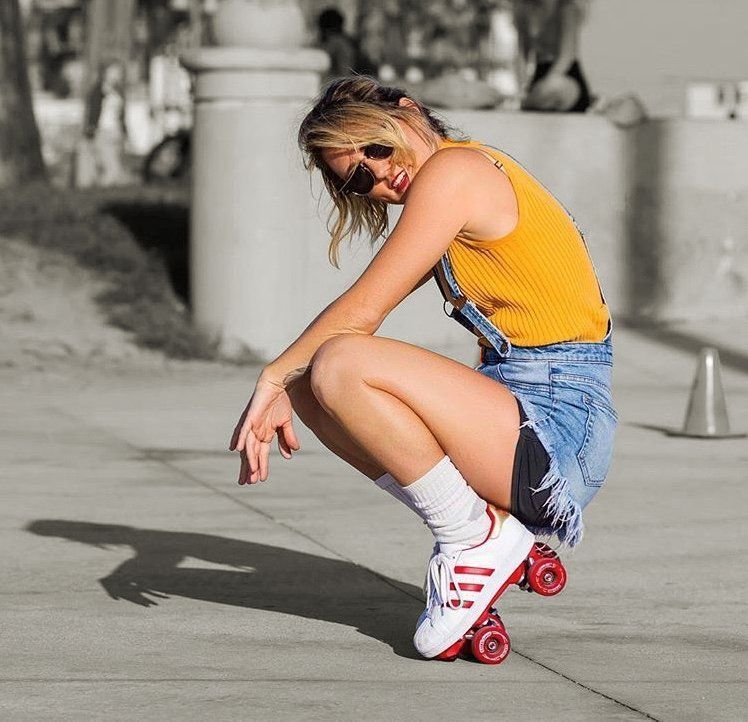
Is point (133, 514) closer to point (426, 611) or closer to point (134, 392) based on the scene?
point (426, 611)

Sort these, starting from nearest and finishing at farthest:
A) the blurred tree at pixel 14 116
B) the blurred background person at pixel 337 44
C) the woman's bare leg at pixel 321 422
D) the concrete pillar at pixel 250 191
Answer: the woman's bare leg at pixel 321 422
the concrete pillar at pixel 250 191
the blurred tree at pixel 14 116
the blurred background person at pixel 337 44

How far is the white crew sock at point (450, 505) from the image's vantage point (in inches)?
173

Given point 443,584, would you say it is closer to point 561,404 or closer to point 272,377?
point 561,404

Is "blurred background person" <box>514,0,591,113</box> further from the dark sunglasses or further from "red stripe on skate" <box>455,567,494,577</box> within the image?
"red stripe on skate" <box>455,567,494,577</box>

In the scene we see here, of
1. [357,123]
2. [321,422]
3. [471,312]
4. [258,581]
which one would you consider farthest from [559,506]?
[258,581]

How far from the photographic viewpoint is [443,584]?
174 inches

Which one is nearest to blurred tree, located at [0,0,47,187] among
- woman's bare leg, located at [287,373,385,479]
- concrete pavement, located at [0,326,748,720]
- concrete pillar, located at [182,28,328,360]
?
concrete pillar, located at [182,28,328,360]

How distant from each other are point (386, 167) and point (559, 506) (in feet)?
3.01

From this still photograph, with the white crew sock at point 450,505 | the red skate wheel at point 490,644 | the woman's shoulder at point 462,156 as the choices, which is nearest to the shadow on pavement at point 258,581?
the red skate wheel at point 490,644

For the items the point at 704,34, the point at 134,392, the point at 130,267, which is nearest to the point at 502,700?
the point at 134,392

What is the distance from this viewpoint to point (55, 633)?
4.75 m

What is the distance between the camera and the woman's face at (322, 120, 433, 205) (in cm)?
441

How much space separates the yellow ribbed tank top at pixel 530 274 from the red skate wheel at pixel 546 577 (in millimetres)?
552

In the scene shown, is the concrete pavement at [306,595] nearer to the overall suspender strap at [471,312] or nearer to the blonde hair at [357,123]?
the overall suspender strap at [471,312]
